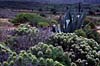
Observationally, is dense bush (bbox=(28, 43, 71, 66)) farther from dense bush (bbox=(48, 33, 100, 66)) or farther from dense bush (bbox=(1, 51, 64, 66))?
dense bush (bbox=(1, 51, 64, 66))

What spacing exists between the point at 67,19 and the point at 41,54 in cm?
766

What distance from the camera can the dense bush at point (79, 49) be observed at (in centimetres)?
868

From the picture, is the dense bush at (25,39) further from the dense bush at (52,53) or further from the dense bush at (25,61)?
the dense bush at (25,61)

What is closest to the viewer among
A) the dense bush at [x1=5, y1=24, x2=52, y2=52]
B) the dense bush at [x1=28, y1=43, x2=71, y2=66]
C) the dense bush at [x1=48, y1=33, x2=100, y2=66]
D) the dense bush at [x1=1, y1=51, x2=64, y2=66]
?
the dense bush at [x1=1, y1=51, x2=64, y2=66]

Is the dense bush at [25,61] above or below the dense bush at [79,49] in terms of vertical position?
above

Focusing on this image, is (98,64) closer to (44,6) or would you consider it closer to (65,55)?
(65,55)

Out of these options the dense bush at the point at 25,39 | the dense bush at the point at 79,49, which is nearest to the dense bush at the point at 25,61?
the dense bush at the point at 79,49

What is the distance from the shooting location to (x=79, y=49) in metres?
9.05

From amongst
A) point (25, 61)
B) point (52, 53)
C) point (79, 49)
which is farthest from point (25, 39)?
point (25, 61)

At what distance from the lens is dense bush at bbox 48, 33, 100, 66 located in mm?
8680

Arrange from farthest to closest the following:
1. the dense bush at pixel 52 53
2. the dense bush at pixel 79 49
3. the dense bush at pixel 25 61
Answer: the dense bush at pixel 79 49 < the dense bush at pixel 52 53 < the dense bush at pixel 25 61

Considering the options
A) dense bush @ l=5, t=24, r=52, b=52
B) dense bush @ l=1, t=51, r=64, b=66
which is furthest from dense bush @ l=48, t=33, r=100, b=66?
dense bush @ l=1, t=51, r=64, b=66

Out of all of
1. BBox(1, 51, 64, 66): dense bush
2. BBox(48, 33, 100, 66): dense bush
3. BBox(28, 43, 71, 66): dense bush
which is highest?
BBox(1, 51, 64, 66): dense bush

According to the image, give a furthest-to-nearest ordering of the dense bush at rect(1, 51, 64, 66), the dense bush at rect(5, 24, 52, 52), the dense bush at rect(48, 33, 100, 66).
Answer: the dense bush at rect(5, 24, 52, 52) → the dense bush at rect(48, 33, 100, 66) → the dense bush at rect(1, 51, 64, 66)
